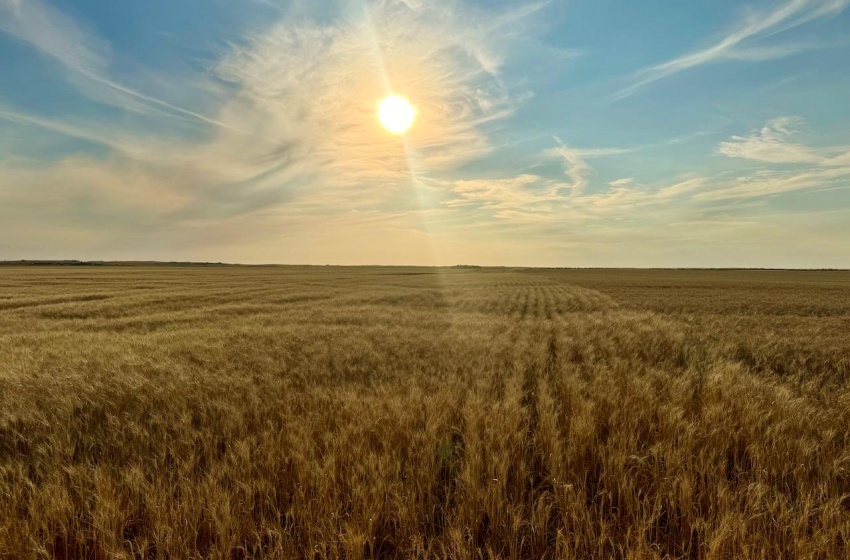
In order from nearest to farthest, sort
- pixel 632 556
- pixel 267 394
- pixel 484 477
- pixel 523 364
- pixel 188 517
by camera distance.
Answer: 1. pixel 632 556
2. pixel 188 517
3. pixel 484 477
4. pixel 267 394
5. pixel 523 364

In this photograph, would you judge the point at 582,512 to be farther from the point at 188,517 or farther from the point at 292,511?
the point at 188,517

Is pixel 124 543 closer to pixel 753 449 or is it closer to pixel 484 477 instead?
pixel 484 477

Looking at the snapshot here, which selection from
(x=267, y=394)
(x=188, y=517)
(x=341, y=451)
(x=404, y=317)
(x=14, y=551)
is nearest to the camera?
(x=14, y=551)

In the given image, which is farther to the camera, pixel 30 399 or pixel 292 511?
pixel 30 399

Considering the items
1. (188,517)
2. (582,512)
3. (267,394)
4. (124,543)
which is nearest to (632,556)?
(582,512)

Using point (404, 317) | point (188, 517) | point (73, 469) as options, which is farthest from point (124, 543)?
point (404, 317)

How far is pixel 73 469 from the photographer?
427 cm

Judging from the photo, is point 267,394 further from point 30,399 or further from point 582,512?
point 582,512

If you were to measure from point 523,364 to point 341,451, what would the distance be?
20.6ft

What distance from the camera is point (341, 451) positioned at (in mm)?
4578

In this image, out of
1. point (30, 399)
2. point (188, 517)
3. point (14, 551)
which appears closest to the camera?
point (14, 551)

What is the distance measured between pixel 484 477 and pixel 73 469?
13.8ft

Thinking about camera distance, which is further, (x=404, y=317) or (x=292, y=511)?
(x=404, y=317)

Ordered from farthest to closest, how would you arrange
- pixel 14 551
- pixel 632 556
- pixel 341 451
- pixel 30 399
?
pixel 30 399
pixel 341 451
pixel 14 551
pixel 632 556
